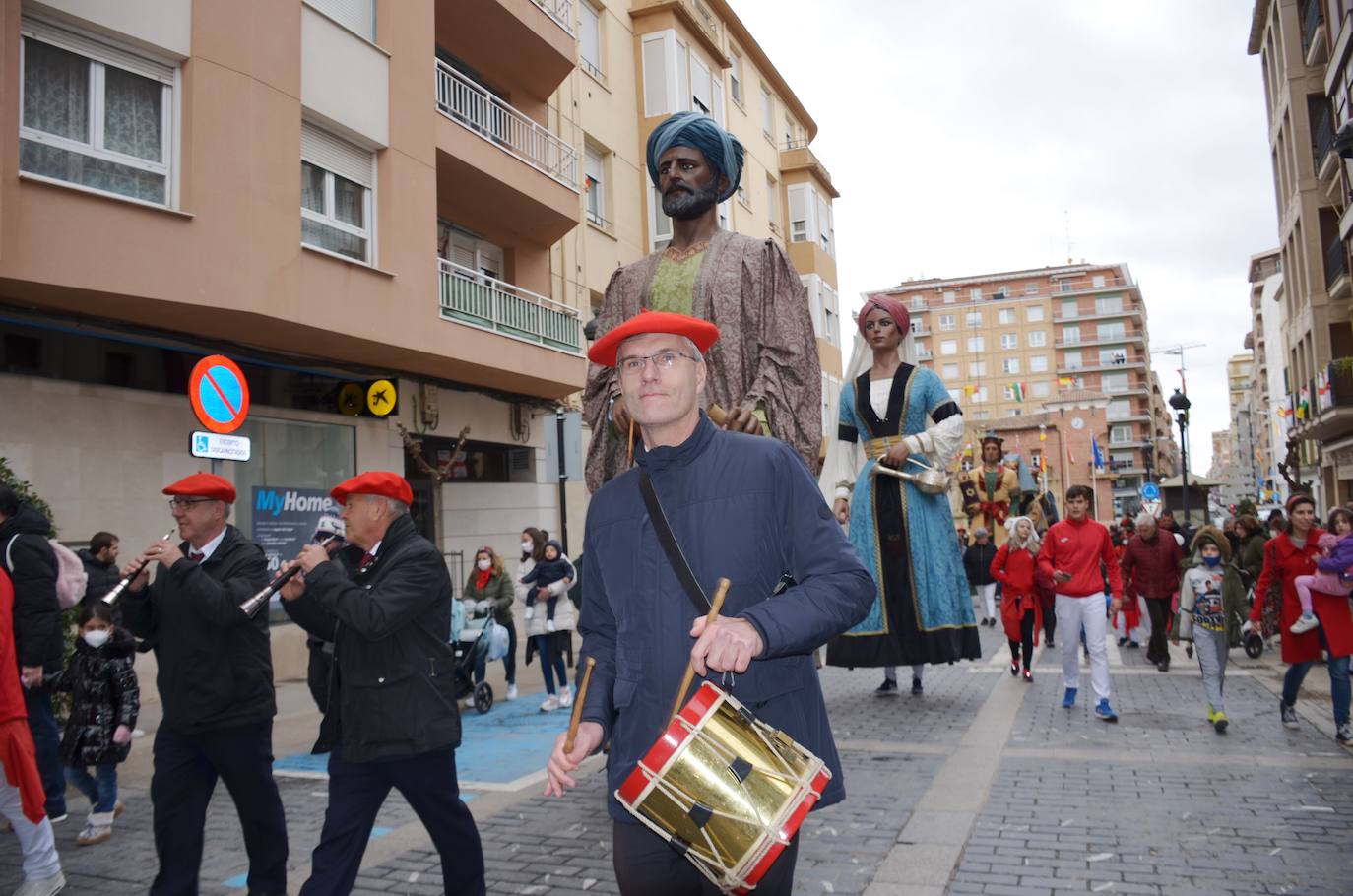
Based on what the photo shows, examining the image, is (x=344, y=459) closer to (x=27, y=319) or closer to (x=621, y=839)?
(x=27, y=319)

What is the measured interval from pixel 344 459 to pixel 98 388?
408 cm

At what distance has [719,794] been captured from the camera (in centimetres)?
202

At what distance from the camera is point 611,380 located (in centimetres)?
405

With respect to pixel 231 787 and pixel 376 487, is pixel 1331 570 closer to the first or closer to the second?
pixel 376 487

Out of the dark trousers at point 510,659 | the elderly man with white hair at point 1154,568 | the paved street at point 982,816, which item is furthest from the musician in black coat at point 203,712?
the elderly man with white hair at point 1154,568

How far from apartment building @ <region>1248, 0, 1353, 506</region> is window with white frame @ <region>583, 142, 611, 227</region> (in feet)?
62.4

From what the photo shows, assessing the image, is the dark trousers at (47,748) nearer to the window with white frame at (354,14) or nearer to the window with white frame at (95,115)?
the window with white frame at (95,115)

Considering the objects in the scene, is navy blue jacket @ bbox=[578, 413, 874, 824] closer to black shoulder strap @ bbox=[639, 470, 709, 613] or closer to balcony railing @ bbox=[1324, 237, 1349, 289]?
black shoulder strap @ bbox=[639, 470, 709, 613]

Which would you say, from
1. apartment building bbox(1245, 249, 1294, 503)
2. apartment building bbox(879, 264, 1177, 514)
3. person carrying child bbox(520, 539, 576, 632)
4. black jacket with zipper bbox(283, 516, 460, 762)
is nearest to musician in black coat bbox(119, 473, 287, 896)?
black jacket with zipper bbox(283, 516, 460, 762)

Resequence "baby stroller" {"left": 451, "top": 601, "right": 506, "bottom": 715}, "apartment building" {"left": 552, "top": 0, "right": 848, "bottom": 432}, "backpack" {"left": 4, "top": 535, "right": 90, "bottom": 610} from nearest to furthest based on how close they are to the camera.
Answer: "backpack" {"left": 4, "top": 535, "right": 90, "bottom": 610} → "baby stroller" {"left": 451, "top": 601, "right": 506, "bottom": 715} → "apartment building" {"left": 552, "top": 0, "right": 848, "bottom": 432}

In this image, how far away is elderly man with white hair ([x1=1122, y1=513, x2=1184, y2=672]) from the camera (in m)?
12.1

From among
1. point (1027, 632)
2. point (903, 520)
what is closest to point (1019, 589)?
point (1027, 632)

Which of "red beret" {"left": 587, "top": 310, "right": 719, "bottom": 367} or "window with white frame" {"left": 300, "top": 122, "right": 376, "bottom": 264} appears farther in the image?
"window with white frame" {"left": 300, "top": 122, "right": 376, "bottom": 264}

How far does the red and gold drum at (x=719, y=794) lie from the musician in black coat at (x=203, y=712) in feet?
9.78
